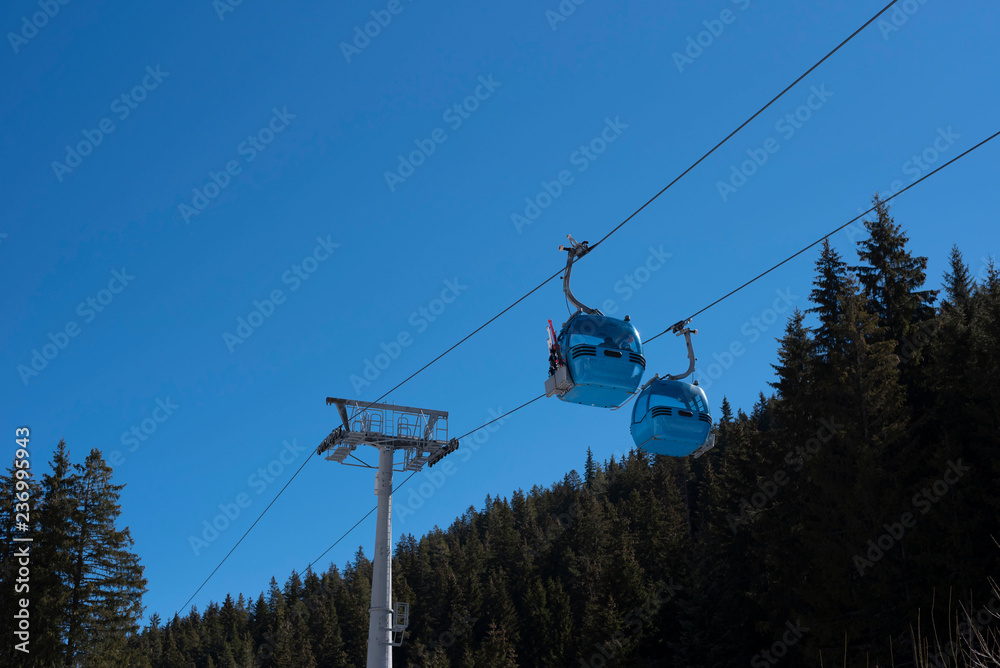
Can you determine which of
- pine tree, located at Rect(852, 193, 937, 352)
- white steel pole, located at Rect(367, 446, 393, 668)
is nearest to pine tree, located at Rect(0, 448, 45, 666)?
white steel pole, located at Rect(367, 446, 393, 668)

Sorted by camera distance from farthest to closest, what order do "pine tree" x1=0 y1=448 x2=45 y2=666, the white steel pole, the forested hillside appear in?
"pine tree" x1=0 y1=448 x2=45 y2=666 → the forested hillside → the white steel pole

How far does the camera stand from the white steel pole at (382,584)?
20797 mm

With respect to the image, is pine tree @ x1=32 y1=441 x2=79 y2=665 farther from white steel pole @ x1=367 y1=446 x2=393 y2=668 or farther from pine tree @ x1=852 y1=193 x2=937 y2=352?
pine tree @ x1=852 y1=193 x2=937 y2=352

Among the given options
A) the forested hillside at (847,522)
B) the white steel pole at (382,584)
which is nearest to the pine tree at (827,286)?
the forested hillside at (847,522)

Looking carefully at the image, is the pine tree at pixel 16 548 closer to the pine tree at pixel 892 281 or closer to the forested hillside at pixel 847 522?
the forested hillside at pixel 847 522

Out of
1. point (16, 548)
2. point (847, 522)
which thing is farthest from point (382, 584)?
point (16, 548)

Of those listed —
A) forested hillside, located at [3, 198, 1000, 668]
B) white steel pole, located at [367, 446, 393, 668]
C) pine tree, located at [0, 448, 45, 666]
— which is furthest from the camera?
pine tree, located at [0, 448, 45, 666]

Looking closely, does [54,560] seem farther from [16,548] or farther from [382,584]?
[382,584]

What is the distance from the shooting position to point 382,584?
834 inches

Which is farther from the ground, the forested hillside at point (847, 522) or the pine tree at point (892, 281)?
the pine tree at point (892, 281)

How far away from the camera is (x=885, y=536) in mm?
26312

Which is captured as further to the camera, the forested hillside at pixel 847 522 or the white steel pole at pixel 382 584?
the forested hillside at pixel 847 522

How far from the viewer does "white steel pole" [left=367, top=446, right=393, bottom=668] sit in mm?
20797

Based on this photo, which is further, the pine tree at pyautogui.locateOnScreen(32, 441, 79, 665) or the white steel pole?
the pine tree at pyautogui.locateOnScreen(32, 441, 79, 665)
